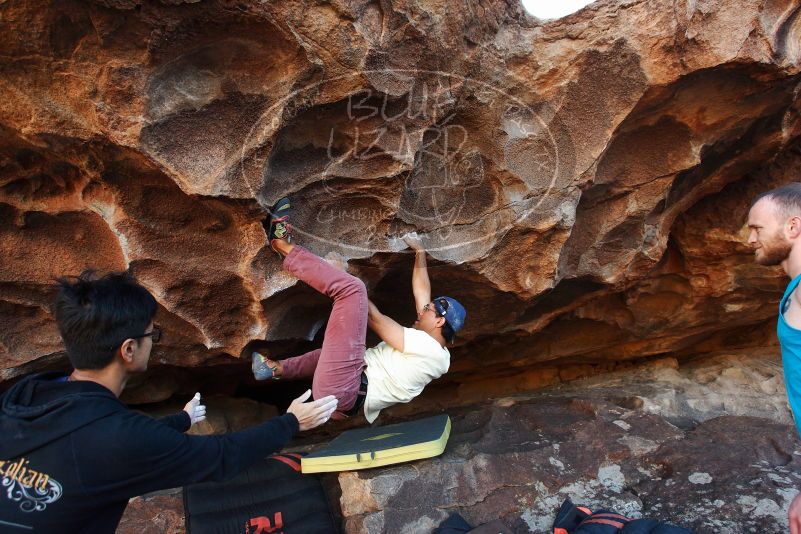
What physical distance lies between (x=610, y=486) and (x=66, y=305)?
85.1 inches

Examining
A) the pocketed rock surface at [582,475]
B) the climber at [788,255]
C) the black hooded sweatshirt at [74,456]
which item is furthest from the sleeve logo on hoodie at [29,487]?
the climber at [788,255]

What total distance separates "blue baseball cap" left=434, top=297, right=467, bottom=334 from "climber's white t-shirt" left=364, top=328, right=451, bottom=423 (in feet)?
0.39

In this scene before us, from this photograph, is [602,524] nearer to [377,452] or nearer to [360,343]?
[377,452]

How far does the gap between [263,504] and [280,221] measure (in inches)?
45.3

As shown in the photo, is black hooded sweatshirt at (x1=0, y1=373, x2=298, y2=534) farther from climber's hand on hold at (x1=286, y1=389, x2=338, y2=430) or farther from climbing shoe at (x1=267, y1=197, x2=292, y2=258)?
climbing shoe at (x1=267, y1=197, x2=292, y2=258)

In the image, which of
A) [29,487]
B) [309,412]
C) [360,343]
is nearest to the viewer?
[29,487]

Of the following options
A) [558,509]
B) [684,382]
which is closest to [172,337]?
[558,509]

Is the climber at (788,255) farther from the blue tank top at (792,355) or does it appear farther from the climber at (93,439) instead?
the climber at (93,439)

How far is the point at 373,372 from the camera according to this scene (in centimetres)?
260

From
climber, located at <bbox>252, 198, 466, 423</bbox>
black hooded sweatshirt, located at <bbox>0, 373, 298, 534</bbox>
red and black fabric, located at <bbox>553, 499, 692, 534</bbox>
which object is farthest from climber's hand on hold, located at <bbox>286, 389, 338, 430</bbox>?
red and black fabric, located at <bbox>553, 499, 692, 534</bbox>

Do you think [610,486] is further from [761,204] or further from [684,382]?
[684,382]

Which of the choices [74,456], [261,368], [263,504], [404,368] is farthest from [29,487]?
[404,368]

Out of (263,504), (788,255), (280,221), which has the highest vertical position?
(788,255)

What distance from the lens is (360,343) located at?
2408 millimetres
